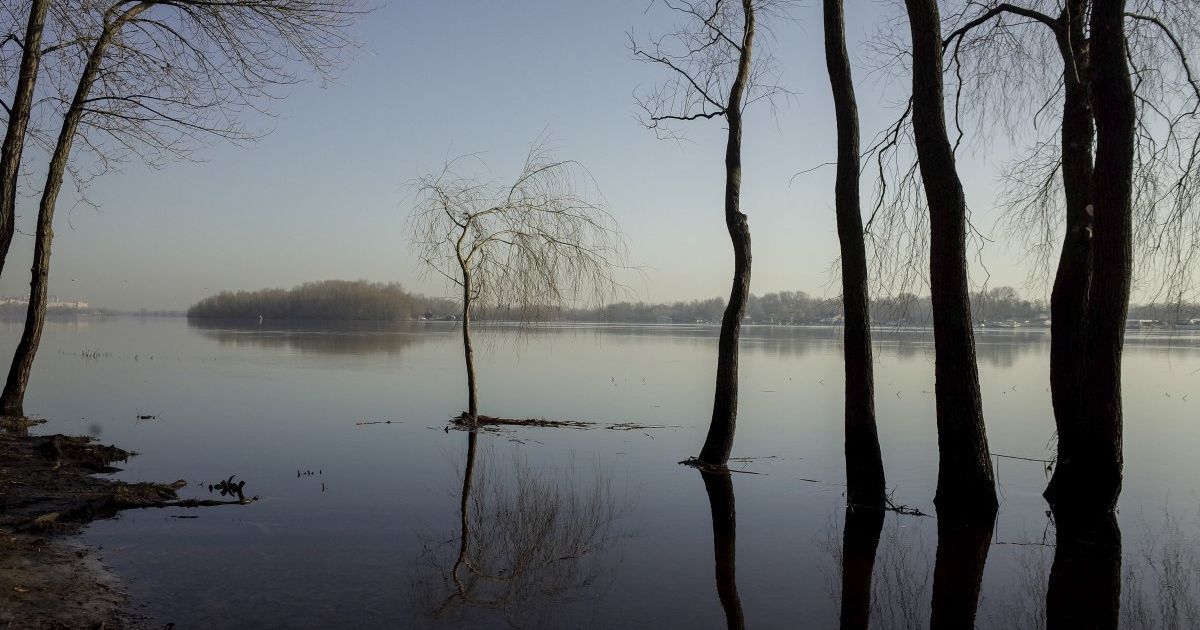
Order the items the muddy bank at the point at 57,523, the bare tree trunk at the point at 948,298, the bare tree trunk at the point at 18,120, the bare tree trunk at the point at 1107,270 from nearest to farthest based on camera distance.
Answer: the muddy bank at the point at 57,523
the bare tree trunk at the point at 1107,270
the bare tree trunk at the point at 948,298
the bare tree trunk at the point at 18,120

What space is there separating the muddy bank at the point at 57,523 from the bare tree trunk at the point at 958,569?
14.5 ft

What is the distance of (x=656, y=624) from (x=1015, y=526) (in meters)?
4.02

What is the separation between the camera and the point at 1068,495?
24.9 ft

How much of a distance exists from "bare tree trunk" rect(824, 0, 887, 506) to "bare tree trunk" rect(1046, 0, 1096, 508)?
1.69m

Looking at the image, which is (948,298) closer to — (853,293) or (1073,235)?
(853,293)

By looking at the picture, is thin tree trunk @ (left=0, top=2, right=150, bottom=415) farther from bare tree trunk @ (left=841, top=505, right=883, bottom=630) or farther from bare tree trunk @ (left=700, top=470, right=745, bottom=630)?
bare tree trunk @ (left=841, top=505, right=883, bottom=630)

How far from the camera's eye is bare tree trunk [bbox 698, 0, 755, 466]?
9680mm

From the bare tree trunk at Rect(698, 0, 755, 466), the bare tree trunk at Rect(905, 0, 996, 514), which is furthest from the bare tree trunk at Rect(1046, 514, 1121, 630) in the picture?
the bare tree trunk at Rect(698, 0, 755, 466)

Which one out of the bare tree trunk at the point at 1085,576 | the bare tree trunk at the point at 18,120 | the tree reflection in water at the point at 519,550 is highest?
the bare tree trunk at the point at 18,120

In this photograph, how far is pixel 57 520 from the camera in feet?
20.6

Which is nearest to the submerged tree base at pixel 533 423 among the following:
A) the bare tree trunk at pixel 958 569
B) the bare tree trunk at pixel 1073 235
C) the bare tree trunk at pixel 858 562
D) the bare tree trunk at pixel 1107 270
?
the bare tree trunk at pixel 858 562

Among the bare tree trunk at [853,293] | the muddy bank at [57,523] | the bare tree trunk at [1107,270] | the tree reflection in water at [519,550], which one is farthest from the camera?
the bare tree trunk at [853,293]

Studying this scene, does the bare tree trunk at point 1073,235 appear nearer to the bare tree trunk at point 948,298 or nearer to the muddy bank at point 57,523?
the bare tree trunk at point 948,298

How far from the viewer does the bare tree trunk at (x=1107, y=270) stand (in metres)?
7.13
